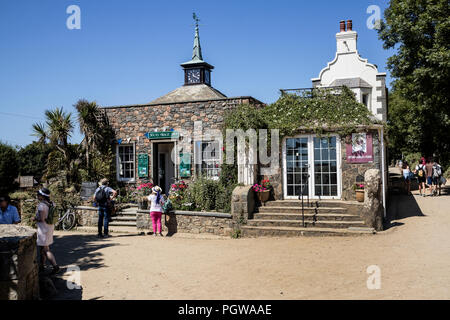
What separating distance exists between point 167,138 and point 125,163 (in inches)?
83.0

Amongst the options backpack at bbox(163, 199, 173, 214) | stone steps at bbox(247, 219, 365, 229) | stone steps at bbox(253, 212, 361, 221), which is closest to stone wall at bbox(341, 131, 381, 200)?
stone steps at bbox(253, 212, 361, 221)

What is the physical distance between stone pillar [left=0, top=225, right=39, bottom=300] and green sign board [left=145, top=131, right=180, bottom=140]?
9368mm

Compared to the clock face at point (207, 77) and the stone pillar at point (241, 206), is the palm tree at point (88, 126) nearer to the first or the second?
the stone pillar at point (241, 206)

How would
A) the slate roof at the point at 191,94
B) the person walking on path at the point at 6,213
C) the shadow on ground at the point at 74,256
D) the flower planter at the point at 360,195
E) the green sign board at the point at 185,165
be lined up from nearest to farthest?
the shadow on ground at the point at 74,256 → the person walking on path at the point at 6,213 → the flower planter at the point at 360,195 → the green sign board at the point at 185,165 → the slate roof at the point at 191,94

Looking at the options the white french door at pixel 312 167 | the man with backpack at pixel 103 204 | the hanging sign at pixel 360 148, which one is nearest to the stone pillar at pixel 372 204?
the hanging sign at pixel 360 148

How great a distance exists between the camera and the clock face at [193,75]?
24516mm

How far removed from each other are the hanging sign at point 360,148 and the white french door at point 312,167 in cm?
34

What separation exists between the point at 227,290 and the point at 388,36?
597 inches

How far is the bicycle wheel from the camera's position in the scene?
41.5 ft

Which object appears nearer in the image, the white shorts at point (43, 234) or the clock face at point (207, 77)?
the white shorts at point (43, 234)

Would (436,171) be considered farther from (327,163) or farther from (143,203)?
(143,203)

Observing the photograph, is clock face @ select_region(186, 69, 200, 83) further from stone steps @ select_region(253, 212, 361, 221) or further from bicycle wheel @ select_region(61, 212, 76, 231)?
stone steps @ select_region(253, 212, 361, 221)

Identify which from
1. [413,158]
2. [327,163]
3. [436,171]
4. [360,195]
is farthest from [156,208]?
[413,158]
